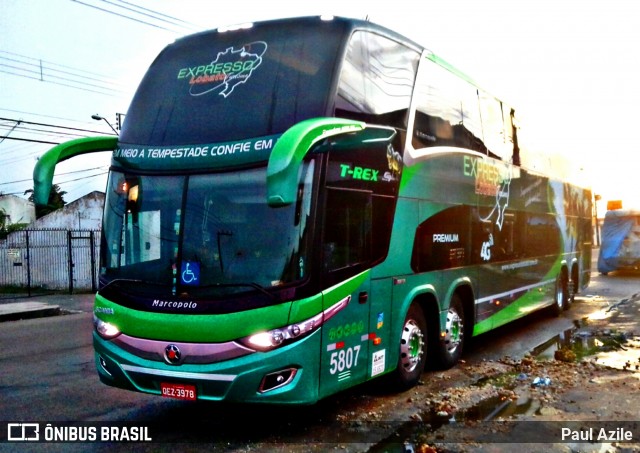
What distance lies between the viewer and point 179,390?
17.9 feet

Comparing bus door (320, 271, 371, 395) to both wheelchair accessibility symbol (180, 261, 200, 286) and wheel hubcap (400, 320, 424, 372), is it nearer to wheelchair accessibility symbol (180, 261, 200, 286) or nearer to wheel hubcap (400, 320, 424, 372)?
wheel hubcap (400, 320, 424, 372)

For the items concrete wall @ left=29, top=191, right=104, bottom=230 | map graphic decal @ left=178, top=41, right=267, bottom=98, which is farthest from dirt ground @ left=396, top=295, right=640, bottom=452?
concrete wall @ left=29, top=191, right=104, bottom=230

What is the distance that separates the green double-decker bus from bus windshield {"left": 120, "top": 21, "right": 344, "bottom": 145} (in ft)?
0.05

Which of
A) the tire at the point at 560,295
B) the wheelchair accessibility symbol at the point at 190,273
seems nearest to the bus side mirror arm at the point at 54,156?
the wheelchair accessibility symbol at the point at 190,273

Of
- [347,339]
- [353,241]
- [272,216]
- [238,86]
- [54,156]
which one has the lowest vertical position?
[347,339]

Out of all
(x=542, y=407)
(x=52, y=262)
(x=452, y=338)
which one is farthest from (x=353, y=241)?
(x=52, y=262)

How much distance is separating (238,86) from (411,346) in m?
3.60

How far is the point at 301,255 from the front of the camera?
5.42 m

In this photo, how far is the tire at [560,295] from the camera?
14.0m

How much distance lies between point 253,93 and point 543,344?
23.8 ft

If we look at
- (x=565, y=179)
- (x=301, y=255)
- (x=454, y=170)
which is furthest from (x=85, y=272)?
(x=301, y=255)

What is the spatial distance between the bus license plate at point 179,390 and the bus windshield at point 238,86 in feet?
7.33

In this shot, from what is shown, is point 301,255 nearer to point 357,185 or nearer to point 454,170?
point 357,185

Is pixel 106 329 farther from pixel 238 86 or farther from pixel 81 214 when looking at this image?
pixel 81 214
